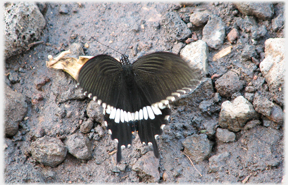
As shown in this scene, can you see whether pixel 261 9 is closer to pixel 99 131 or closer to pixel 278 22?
pixel 278 22

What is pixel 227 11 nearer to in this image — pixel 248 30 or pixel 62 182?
pixel 248 30

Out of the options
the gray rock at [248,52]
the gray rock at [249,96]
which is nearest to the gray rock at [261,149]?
the gray rock at [249,96]

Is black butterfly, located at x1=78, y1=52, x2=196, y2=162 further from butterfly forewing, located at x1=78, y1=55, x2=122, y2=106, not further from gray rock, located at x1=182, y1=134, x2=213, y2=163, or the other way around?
gray rock, located at x1=182, y1=134, x2=213, y2=163

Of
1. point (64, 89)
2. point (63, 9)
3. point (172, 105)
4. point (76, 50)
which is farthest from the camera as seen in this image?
point (63, 9)

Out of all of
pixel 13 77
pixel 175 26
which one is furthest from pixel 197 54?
pixel 13 77

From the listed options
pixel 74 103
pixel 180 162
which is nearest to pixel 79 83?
pixel 74 103
